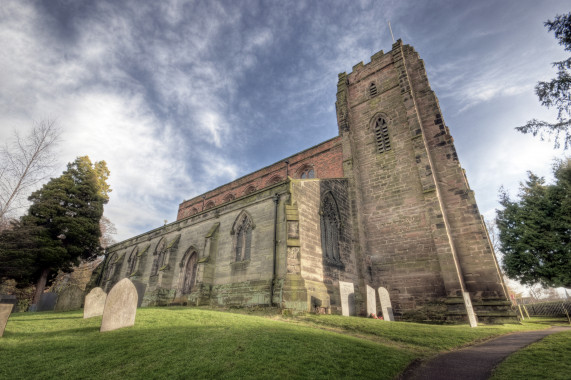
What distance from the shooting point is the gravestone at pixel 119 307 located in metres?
7.47

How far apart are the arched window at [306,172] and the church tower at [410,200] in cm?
405

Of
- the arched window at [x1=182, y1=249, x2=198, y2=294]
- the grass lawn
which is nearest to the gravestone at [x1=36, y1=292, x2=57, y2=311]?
the arched window at [x1=182, y1=249, x2=198, y2=294]

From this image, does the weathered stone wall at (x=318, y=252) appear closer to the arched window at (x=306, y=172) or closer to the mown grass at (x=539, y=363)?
the arched window at (x=306, y=172)

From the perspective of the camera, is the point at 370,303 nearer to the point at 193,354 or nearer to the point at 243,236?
the point at 243,236

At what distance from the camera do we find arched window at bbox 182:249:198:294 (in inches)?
652

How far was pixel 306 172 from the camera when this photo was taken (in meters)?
22.5

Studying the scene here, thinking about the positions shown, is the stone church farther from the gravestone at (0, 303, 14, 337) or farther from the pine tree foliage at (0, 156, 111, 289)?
the gravestone at (0, 303, 14, 337)

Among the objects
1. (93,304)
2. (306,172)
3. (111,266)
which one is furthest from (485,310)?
(111,266)

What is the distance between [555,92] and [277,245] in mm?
11643

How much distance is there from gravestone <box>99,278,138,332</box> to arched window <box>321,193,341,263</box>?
335 inches

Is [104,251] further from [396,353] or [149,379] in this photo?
[396,353]

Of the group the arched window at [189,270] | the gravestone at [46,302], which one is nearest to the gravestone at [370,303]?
the arched window at [189,270]

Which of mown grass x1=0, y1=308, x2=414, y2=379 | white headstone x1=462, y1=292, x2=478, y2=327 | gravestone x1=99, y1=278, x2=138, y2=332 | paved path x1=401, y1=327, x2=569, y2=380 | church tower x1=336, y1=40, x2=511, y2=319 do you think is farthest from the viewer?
church tower x1=336, y1=40, x2=511, y2=319

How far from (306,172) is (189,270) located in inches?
456
